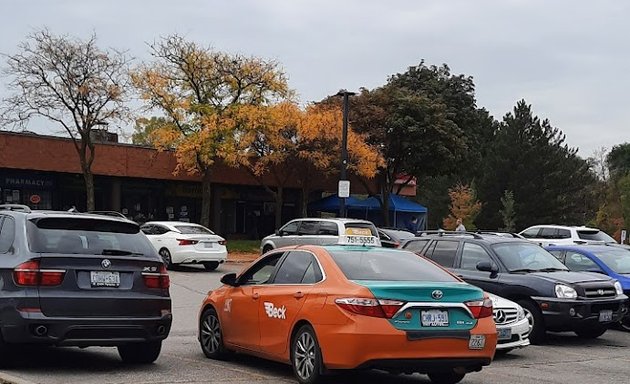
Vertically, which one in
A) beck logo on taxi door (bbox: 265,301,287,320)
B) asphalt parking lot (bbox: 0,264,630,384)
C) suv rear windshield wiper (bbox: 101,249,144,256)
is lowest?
asphalt parking lot (bbox: 0,264,630,384)

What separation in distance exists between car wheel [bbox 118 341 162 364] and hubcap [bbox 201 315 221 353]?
78 centimetres

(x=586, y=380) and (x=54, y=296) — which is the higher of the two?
(x=54, y=296)

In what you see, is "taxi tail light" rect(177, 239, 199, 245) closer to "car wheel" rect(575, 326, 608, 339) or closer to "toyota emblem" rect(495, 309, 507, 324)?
"car wheel" rect(575, 326, 608, 339)

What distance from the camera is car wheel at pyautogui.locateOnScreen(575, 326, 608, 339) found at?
43.9 feet

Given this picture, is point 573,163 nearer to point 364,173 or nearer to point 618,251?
point 364,173

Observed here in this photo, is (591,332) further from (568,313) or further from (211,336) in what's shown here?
(211,336)

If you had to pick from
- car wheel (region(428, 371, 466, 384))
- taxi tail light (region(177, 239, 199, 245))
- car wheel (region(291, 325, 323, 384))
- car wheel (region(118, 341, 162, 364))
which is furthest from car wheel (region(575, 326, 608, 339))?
taxi tail light (region(177, 239, 199, 245))

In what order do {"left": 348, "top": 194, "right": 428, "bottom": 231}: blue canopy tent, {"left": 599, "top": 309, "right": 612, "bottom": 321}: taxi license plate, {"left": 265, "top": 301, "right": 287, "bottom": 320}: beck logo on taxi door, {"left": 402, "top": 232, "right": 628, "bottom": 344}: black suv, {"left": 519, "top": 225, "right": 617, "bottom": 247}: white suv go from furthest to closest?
{"left": 348, "top": 194, "right": 428, "bottom": 231}: blue canopy tent → {"left": 519, "top": 225, "right": 617, "bottom": 247}: white suv → {"left": 599, "top": 309, "right": 612, "bottom": 321}: taxi license plate → {"left": 402, "top": 232, "right": 628, "bottom": 344}: black suv → {"left": 265, "top": 301, "right": 287, "bottom": 320}: beck logo on taxi door

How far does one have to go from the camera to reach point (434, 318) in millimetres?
7973

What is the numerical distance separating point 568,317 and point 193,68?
88.1 feet

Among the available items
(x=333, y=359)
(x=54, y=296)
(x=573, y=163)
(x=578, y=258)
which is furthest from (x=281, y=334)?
(x=573, y=163)

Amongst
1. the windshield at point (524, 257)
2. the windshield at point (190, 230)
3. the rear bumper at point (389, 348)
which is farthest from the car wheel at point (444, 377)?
the windshield at point (190, 230)

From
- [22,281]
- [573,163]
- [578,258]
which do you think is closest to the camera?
[22,281]

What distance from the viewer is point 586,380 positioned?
32.4 feet
